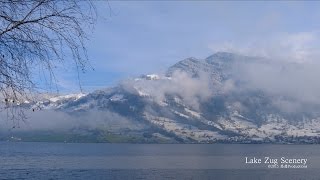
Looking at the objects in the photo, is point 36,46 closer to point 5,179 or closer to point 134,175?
point 5,179

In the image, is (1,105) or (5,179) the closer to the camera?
(1,105)

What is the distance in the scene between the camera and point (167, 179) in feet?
303

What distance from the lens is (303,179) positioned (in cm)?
9325

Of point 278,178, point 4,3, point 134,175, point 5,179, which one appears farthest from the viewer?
point 134,175

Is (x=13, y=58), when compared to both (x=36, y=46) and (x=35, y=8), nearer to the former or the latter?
(x=36, y=46)

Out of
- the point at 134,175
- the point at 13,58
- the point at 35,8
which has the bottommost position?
the point at 134,175

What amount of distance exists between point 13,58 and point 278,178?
97.9 metres

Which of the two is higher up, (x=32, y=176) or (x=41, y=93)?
(x=41, y=93)

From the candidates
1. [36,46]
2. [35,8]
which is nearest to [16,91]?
[36,46]

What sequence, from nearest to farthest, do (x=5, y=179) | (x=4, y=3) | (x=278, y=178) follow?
(x=4, y=3) → (x=5, y=179) → (x=278, y=178)

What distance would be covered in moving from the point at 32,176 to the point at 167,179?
3274 cm

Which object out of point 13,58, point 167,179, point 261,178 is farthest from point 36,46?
point 261,178

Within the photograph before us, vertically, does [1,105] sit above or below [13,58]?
below

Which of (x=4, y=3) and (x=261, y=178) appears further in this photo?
(x=261, y=178)
